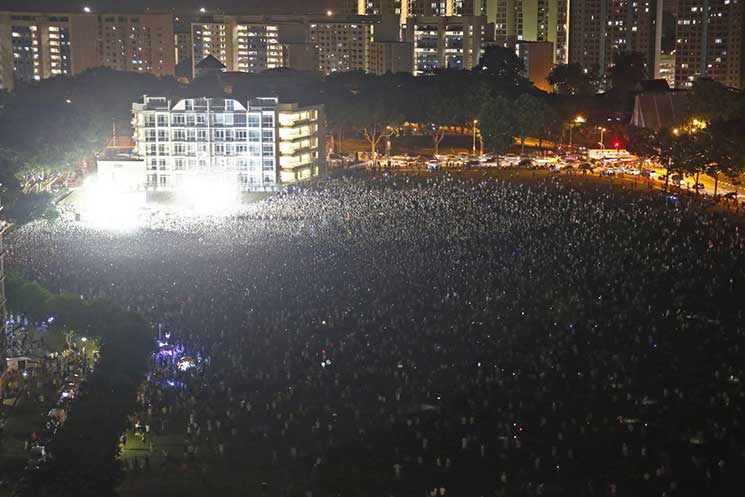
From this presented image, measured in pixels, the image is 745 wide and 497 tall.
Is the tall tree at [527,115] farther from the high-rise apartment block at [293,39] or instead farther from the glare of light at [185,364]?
the high-rise apartment block at [293,39]

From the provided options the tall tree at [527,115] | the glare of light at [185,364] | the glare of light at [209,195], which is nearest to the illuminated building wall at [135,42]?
the tall tree at [527,115]

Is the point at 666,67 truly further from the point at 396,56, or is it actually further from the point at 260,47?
the point at 260,47

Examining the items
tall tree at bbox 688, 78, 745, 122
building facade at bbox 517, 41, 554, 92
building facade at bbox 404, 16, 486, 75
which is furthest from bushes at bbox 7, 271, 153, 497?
building facade at bbox 404, 16, 486, 75

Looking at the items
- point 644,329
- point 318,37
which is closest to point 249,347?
point 644,329

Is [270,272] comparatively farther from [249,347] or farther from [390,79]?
[390,79]

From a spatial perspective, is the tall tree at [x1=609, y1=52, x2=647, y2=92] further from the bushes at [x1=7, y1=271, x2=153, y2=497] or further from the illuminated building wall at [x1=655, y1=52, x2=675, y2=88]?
the bushes at [x1=7, y1=271, x2=153, y2=497]

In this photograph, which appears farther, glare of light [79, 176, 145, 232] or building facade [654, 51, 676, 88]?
building facade [654, 51, 676, 88]
